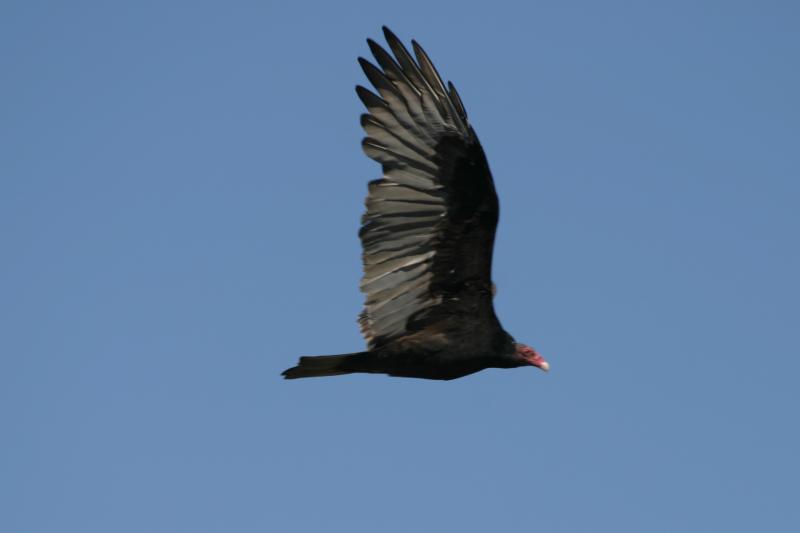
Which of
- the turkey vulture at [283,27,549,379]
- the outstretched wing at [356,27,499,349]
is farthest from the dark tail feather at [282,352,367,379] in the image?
the outstretched wing at [356,27,499,349]

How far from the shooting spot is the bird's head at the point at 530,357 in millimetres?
14383

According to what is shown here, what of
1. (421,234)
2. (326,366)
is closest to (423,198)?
(421,234)

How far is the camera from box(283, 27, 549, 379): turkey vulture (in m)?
13.8

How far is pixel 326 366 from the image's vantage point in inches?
551

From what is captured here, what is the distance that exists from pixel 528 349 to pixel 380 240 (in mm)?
1574

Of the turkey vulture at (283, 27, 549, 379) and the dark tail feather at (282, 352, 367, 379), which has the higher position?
the turkey vulture at (283, 27, 549, 379)

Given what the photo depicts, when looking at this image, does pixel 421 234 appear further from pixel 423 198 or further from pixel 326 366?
pixel 326 366

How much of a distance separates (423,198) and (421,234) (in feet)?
0.91

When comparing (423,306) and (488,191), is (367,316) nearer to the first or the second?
(423,306)

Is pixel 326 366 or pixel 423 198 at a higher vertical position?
pixel 423 198

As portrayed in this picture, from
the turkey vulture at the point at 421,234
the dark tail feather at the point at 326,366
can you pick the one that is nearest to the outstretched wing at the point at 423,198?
the turkey vulture at the point at 421,234

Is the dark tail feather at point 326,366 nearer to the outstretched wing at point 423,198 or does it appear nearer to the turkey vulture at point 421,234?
the turkey vulture at point 421,234

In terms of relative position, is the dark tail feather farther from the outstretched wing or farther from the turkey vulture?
the outstretched wing

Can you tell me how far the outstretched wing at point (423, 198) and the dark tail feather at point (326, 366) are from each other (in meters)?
0.49
